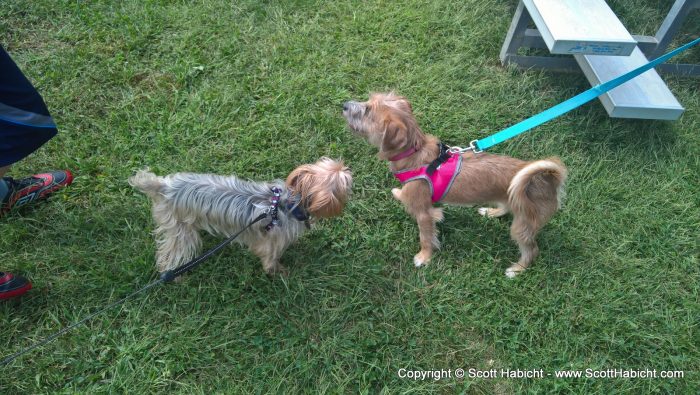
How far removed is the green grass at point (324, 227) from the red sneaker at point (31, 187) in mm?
122

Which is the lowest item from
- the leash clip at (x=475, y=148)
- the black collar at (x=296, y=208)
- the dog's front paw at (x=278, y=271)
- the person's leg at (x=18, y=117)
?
the dog's front paw at (x=278, y=271)

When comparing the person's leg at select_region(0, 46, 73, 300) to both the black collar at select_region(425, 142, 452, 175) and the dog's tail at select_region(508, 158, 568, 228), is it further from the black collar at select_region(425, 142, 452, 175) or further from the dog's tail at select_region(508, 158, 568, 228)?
the dog's tail at select_region(508, 158, 568, 228)

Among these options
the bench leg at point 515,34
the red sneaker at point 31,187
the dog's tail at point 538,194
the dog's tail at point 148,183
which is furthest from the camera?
the bench leg at point 515,34

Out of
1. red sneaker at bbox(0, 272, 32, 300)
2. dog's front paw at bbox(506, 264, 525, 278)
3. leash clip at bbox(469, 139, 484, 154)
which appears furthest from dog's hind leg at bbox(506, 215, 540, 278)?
red sneaker at bbox(0, 272, 32, 300)

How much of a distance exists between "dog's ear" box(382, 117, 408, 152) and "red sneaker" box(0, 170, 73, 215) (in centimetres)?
285

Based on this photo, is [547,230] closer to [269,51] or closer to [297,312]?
[297,312]

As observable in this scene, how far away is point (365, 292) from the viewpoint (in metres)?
3.35

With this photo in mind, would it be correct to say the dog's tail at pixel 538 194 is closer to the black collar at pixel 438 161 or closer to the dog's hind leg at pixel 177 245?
the black collar at pixel 438 161

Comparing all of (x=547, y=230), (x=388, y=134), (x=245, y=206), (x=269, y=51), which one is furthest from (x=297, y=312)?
(x=269, y=51)

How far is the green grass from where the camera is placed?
9.91ft

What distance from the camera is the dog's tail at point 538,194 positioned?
114 inches

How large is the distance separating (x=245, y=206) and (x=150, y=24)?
329 centimetres

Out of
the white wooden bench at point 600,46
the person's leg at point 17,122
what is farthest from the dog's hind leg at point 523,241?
the person's leg at point 17,122

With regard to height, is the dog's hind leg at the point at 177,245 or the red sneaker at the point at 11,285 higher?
the dog's hind leg at the point at 177,245
